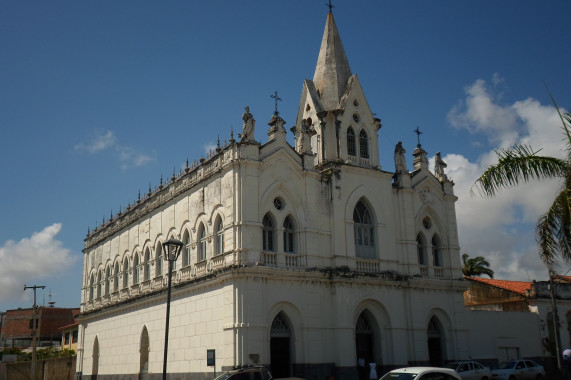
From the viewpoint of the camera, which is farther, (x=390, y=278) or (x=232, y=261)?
(x=390, y=278)

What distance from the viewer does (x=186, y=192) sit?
106 ft

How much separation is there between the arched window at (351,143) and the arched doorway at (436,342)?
10378mm

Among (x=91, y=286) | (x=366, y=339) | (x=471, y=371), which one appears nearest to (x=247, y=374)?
(x=366, y=339)

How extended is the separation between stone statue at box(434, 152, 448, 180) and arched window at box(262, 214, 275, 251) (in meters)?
13.0

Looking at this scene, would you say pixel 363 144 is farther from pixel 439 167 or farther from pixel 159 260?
pixel 159 260

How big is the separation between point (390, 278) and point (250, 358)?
927 cm

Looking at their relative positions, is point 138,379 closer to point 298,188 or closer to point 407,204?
point 298,188

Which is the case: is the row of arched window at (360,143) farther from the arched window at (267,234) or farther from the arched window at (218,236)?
the arched window at (218,236)

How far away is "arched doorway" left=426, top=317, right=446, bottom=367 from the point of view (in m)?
33.1

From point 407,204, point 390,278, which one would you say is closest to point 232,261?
point 390,278

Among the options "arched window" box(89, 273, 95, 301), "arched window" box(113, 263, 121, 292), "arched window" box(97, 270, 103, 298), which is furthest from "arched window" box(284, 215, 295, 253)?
"arched window" box(89, 273, 95, 301)

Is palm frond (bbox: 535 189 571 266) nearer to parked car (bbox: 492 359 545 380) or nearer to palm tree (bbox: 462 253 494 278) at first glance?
parked car (bbox: 492 359 545 380)

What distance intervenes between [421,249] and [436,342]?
5265 millimetres

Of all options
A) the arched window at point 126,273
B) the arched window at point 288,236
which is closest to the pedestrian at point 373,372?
the arched window at point 288,236
